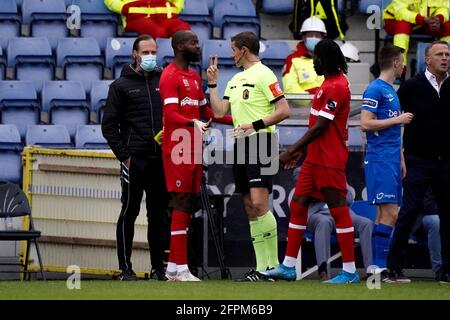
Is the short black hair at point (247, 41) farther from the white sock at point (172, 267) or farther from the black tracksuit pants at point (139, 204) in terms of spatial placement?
the white sock at point (172, 267)

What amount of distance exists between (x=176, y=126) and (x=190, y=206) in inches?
26.7

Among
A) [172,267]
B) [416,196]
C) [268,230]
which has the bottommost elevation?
[172,267]

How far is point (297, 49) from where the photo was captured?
632 inches

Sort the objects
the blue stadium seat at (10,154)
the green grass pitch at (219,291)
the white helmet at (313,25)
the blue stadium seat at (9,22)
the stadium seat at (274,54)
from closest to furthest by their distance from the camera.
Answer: the green grass pitch at (219,291)
the blue stadium seat at (10,154)
the white helmet at (313,25)
the stadium seat at (274,54)
the blue stadium seat at (9,22)

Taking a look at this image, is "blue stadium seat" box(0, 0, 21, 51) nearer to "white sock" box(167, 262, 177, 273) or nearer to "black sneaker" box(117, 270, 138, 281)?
"black sneaker" box(117, 270, 138, 281)

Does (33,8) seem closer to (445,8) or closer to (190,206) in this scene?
(445,8)

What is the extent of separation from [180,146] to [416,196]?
1982 mm

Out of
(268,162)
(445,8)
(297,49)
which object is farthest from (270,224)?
(445,8)

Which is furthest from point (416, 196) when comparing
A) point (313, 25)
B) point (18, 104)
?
point (18, 104)

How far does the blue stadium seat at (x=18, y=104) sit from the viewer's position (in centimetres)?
1545

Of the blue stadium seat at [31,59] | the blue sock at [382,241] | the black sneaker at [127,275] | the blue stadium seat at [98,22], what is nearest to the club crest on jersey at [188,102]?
the black sneaker at [127,275]

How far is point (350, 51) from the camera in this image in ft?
53.7

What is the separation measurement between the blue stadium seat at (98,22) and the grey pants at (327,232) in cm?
508

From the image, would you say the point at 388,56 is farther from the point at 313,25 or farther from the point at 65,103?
the point at 65,103
